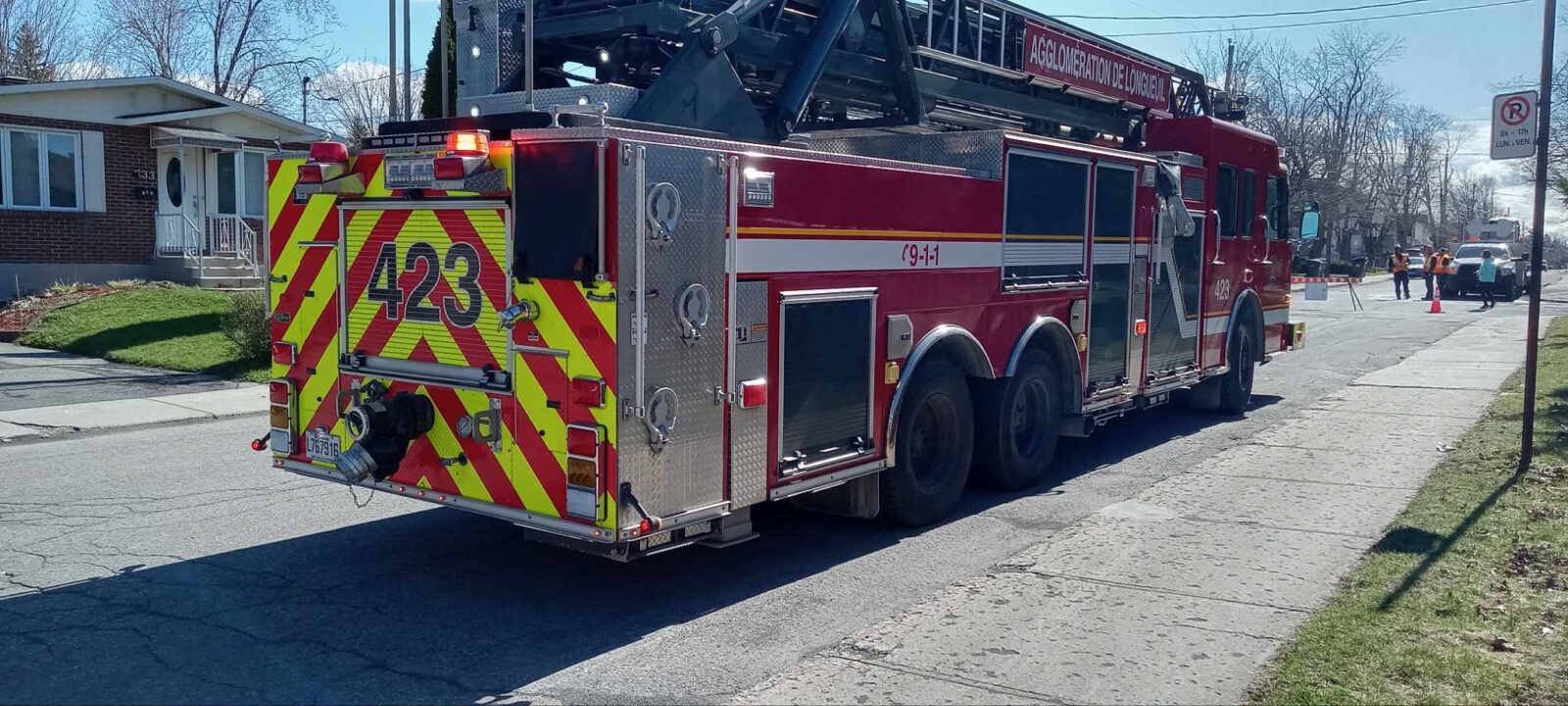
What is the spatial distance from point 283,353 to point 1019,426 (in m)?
4.90

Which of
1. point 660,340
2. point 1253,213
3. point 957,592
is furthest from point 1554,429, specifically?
point 660,340

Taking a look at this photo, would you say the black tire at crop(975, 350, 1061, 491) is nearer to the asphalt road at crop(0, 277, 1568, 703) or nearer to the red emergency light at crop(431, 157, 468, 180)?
the asphalt road at crop(0, 277, 1568, 703)

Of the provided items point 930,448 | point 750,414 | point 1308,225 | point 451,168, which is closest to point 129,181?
point 930,448

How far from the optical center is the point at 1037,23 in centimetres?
1043

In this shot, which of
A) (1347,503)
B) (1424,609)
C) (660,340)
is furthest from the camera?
(1347,503)

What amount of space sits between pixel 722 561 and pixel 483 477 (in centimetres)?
164

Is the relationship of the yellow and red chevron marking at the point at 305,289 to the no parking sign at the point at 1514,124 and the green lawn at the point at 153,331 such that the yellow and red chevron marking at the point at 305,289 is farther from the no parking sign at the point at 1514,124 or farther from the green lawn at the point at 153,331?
the no parking sign at the point at 1514,124

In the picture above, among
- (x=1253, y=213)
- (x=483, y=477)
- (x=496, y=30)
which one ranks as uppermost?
(x=496, y=30)

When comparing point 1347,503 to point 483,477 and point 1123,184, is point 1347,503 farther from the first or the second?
point 483,477

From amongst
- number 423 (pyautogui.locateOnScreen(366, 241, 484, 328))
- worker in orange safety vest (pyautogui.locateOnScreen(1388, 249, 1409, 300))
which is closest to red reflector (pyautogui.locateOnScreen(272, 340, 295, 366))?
number 423 (pyautogui.locateOnScreen(366, 241, 484, 328))

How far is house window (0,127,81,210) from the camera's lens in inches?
806

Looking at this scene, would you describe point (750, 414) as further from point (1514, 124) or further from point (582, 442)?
point (1514, 124)

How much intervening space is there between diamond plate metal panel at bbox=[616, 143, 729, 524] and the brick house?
1605cm

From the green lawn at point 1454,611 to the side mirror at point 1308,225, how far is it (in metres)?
4.73
